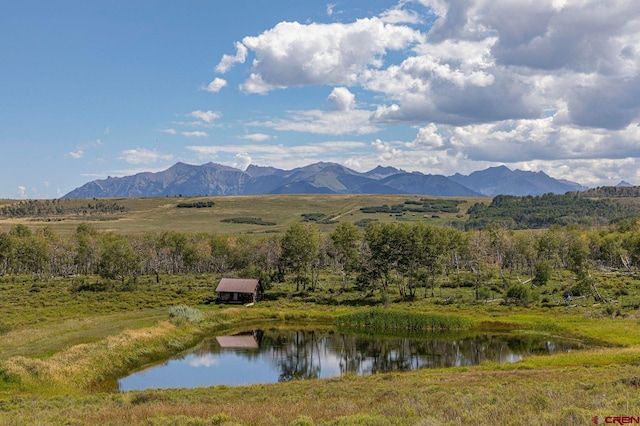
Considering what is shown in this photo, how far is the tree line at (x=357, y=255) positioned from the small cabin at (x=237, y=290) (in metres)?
10.2

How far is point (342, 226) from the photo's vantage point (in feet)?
372

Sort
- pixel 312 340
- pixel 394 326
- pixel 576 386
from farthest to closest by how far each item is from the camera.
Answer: pixel 394 326, pixel 312 340, pixel 576 386

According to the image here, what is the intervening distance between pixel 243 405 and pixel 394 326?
5003cm

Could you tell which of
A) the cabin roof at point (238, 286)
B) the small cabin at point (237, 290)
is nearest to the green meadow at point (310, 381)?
the small cabin at point (237, 290)

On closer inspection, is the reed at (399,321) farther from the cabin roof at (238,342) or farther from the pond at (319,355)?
the cabin roof at (238,342)

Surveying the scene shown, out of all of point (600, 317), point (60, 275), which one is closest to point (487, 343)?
point (600, 317)

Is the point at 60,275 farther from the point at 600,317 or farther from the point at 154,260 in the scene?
the point at 600,317

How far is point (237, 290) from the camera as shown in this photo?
9594 cm

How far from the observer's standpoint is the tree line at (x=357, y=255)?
332ft

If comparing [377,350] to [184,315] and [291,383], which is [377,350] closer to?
[291,383]

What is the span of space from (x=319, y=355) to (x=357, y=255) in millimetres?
53906

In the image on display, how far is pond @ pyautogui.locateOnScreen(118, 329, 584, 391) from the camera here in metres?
48.3
